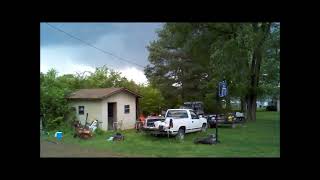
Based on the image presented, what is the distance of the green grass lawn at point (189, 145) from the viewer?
10.7 metres

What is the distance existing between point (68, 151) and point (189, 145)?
3457 millimetres

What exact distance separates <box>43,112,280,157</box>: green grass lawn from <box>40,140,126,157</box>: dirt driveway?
1.41 ft

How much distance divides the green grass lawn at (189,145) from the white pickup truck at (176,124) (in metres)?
0.23

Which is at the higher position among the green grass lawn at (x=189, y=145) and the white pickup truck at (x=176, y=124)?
the white pickup truck at (x=176, y=124)

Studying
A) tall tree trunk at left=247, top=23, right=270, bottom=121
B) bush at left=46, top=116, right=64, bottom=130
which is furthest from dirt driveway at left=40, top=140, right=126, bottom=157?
tall tree trunk at left=247, top=23, right=270, bottom=121

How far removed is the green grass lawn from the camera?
10688 millimetres

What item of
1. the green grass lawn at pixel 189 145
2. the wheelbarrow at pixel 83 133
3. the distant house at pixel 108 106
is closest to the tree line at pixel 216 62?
the green grass lawn at pixel 189 145

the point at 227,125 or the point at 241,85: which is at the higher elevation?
the point at 241,85

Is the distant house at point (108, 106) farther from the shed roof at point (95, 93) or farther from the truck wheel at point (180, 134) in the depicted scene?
the truck wheel at point (180, 134)
